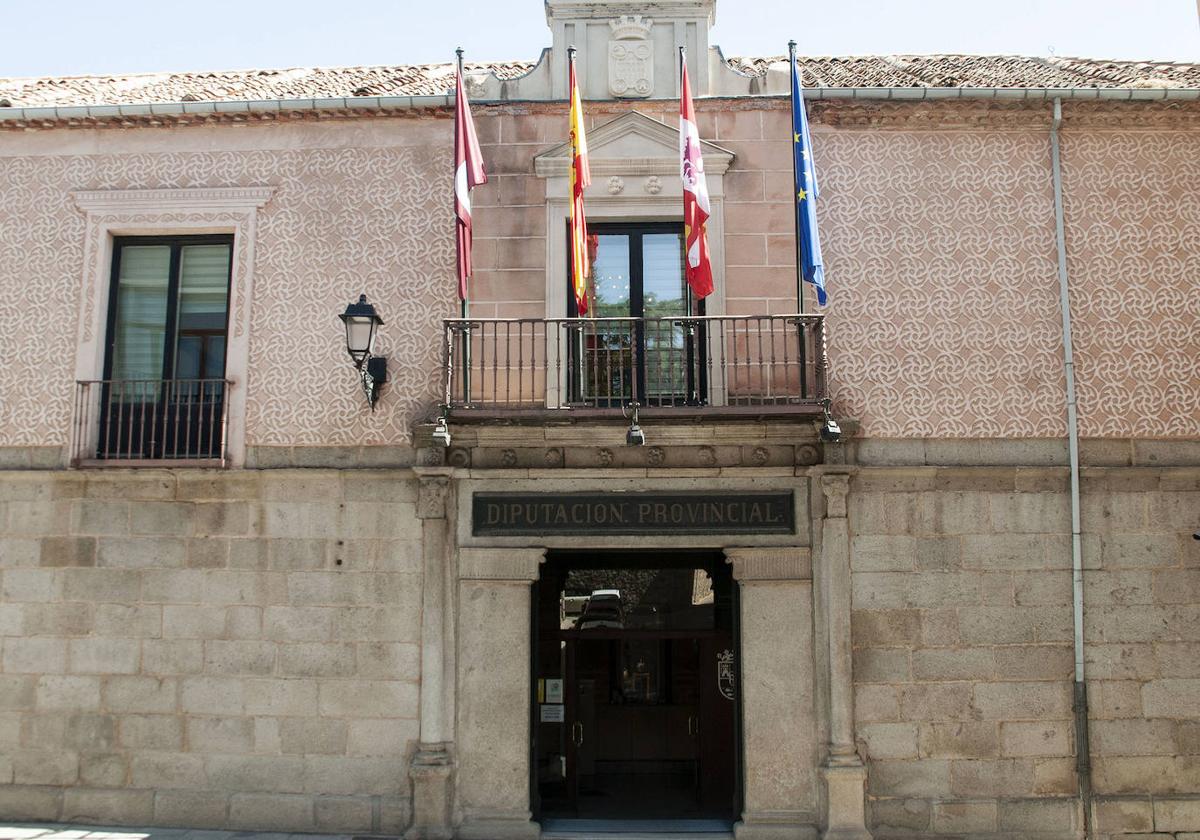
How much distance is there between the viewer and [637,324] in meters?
8.54

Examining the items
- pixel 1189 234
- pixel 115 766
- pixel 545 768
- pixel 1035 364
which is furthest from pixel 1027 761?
pixel 115 766

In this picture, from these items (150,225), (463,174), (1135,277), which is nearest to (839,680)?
(1135,277)

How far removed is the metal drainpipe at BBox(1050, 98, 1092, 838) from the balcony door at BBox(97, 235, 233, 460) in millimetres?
6937

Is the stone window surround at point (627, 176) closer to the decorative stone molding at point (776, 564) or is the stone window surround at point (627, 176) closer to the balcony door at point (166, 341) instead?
the decorative stone molding at point (776, 564)

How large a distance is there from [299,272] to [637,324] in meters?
2.90

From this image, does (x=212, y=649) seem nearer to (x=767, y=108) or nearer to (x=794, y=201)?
(x=794, y=201)

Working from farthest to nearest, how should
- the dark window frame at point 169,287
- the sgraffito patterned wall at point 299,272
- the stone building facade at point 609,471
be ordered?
1. the dark window frame at point 169,287
2. the sgraffito patterned wall at point 299,272
3. the stone building facade at point 609,471

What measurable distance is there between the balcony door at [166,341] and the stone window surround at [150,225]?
14cm

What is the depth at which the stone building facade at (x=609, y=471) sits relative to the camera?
8.02 m

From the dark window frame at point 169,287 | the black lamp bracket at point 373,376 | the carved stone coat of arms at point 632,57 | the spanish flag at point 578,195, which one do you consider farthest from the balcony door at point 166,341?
the carved stone coat of arms at point 632,57

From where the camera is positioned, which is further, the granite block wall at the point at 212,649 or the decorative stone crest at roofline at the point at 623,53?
the decorative stone crest at roofline at the point at 623,53

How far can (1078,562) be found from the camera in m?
8.07

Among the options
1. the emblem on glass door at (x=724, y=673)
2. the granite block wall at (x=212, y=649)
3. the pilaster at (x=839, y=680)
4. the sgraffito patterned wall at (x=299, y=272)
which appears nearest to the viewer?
the pilaster at (x=839, y=680)

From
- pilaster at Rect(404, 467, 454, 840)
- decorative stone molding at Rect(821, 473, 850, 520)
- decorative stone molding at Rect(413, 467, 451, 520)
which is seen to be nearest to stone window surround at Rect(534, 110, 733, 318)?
decorative stone molding at Rect(413, 467, 451, 520)
